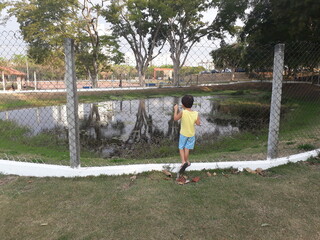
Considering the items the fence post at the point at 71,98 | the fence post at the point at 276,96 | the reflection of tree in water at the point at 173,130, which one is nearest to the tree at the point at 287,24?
the fence post at the point at 276,96

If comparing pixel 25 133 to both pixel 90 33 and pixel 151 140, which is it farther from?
pixel 90 33

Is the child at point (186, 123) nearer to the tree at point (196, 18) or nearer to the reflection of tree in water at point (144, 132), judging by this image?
the reflection of tree in water at point (144, 132)

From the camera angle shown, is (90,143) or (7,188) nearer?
(7,188)

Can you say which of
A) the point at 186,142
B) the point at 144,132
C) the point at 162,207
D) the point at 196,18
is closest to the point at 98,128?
the point at 144,132

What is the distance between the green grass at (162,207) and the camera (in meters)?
2.22

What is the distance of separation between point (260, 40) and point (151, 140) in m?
13.3

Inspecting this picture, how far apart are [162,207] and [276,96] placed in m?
2.15

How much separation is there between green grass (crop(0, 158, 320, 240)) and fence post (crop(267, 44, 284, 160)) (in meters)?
0.37

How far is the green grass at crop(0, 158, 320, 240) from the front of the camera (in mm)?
2223

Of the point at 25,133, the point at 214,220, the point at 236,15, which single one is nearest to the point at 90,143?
the point at 25,133

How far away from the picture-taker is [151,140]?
8641mm

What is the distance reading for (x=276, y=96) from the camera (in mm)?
3500

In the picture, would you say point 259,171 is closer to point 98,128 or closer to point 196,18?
point 98,128

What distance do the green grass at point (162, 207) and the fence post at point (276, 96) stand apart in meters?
0.37
